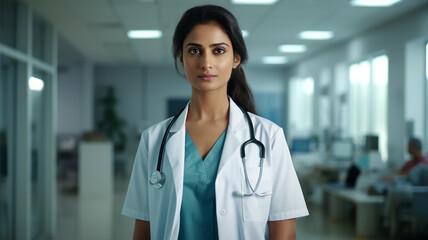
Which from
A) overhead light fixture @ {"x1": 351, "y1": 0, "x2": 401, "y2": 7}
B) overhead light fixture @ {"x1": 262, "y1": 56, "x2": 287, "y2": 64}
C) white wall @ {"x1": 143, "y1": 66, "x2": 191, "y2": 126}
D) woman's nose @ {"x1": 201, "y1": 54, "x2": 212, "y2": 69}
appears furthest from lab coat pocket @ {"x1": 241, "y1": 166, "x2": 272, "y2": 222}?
white wall @ {"x1": 143, "y1": 66, "x2": 191, "y2": 126}

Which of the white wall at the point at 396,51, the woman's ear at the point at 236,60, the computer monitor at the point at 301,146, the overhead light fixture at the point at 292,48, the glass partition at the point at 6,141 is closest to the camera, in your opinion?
the woman's ear at the point at 236,60

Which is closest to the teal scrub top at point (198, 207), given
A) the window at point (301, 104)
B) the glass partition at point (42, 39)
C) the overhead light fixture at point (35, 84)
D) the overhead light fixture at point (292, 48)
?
the overhead light fixture at point (35, 84)

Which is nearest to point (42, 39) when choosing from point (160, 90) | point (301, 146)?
point (301, 146)

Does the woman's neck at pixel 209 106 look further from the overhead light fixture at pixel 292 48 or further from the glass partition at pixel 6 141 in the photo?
the overhead light fixture at pixel 292 48

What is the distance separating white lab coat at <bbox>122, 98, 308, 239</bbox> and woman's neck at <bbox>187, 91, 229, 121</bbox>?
6cm

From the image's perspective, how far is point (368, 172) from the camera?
21.3ft

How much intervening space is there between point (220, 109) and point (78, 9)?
5356 millimetres

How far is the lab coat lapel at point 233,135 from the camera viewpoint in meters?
1.33

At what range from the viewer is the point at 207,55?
4.23 feet

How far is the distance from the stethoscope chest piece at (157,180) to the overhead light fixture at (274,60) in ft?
33.7

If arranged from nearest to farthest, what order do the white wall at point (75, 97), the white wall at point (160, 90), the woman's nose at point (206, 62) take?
the woman's nose at point (206, 62) < the white wall at point (75, 97) < the white wall at point (160, 90)

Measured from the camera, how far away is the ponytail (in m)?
1.52

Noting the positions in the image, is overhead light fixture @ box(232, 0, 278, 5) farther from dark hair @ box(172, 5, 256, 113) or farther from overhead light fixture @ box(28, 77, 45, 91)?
dark hair @ box(172, 5, 256, 113)

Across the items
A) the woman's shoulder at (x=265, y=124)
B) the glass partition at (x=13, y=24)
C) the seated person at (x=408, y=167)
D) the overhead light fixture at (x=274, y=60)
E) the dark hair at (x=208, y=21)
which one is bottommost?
the seated person at (x=408, y=167)
